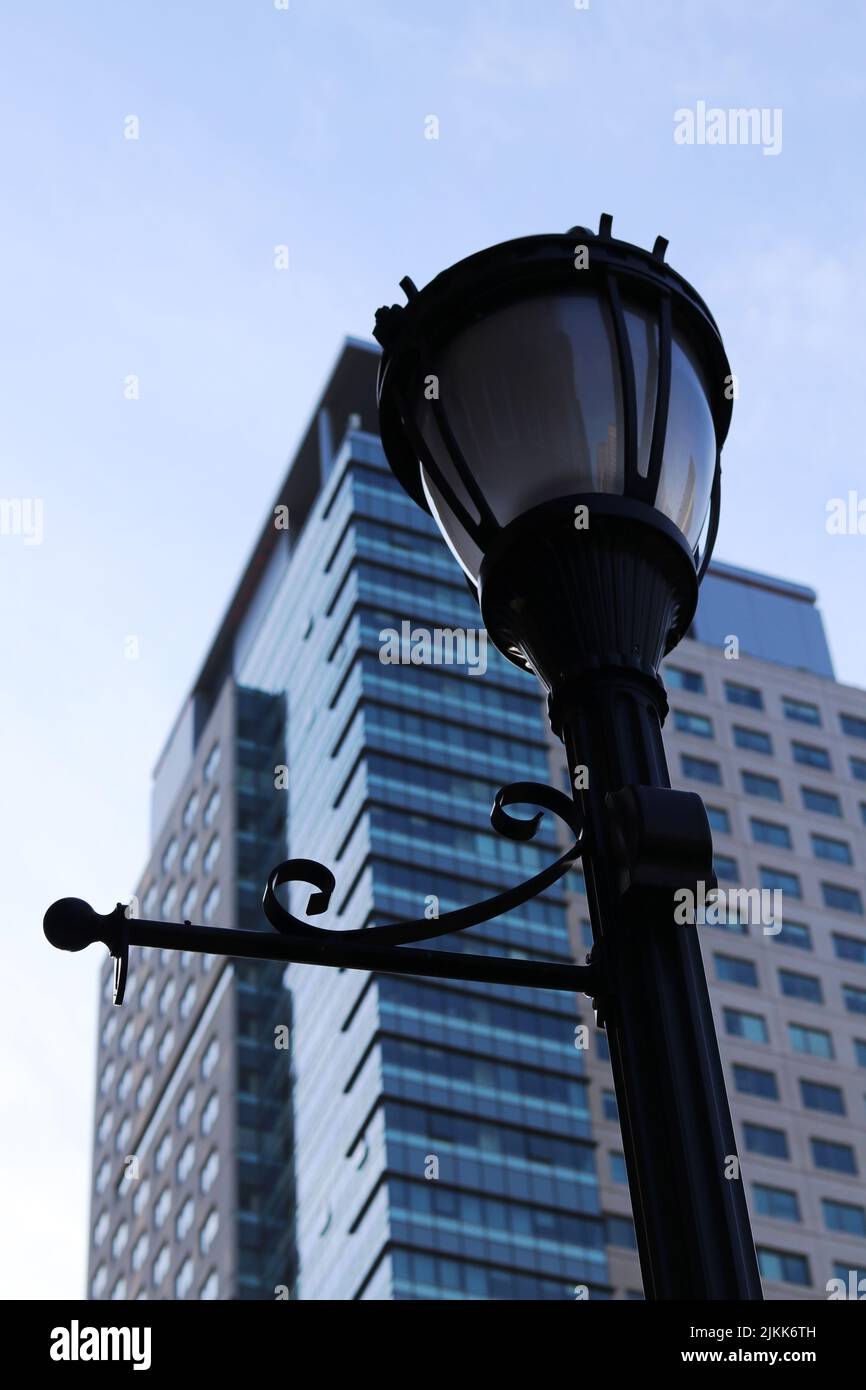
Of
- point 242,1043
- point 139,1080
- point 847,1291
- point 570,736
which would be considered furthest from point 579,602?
point 139,1080

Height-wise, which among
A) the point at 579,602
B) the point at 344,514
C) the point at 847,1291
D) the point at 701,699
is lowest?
the point at 579,602

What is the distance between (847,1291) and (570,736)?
5515 centimetres

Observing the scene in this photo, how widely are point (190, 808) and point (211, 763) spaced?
285 centimetres

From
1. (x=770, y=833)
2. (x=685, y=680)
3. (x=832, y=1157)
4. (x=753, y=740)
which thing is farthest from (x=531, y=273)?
(x=685, y=680)

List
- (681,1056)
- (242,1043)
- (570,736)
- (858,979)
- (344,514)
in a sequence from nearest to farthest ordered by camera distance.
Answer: (681,1056) < (570,736) < (858,979) < (242,1043) < (344,514)

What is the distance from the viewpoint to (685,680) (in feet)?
271

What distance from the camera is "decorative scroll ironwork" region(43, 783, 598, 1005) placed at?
10.5 ft

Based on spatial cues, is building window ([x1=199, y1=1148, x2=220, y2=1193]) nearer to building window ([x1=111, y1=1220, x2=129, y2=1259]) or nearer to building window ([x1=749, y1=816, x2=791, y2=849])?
building window ([x1=111, y1=1220, x2=129, y2=1259])

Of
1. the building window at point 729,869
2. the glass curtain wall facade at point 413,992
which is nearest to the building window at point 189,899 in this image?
the glass curtain wall facade at point 413,992

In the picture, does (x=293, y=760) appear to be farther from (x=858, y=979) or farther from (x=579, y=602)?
(x=579, y=602)

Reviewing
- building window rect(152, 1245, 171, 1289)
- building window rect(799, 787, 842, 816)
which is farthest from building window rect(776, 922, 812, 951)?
building window rect(152, 1245, 171, 1289)

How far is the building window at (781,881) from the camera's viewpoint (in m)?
77.6

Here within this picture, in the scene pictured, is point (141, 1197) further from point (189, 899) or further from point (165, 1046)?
point (189, 899)

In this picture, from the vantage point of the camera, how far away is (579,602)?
11.8ft
